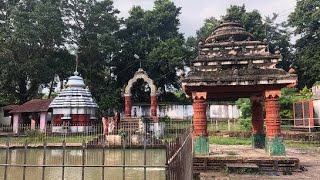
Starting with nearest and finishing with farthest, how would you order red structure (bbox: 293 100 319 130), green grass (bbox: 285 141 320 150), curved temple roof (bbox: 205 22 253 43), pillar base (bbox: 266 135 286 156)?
pillar base (bbox: 266 135 286 156) → curved temple roof (bbox: 205 22 253 43) → green grass (bbox: 285 141 320 150) → red structure (bbox: 293 100 319 130)

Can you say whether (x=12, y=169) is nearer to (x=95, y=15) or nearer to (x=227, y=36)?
(x=227, y=36)

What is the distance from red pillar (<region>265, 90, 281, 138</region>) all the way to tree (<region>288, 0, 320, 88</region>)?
989 inches

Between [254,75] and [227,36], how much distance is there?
299 cm

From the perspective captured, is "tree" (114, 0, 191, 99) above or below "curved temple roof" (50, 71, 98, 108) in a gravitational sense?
above

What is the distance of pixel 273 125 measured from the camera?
40.7ft

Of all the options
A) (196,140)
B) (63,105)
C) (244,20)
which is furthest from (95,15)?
(196,140)

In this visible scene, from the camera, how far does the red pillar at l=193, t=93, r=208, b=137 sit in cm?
1269

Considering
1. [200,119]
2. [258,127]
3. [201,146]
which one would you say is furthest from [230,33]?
[201,146]

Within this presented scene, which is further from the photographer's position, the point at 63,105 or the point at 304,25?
the point at 304,25

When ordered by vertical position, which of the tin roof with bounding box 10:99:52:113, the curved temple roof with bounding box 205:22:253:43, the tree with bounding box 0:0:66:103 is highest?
the tree with bounding box 0:0:66:103

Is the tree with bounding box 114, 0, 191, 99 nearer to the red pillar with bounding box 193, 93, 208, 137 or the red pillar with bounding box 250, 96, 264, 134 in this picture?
the red pillar with bounding box 250, 96, 264, 134

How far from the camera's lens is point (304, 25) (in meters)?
37.7

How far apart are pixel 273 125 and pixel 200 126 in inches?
107

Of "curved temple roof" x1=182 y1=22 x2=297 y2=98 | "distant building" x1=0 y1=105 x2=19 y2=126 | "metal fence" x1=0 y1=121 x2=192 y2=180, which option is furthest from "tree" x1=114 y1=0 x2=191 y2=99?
"curved temple roof" x1=182 y1=22 x2=297 y2=98
